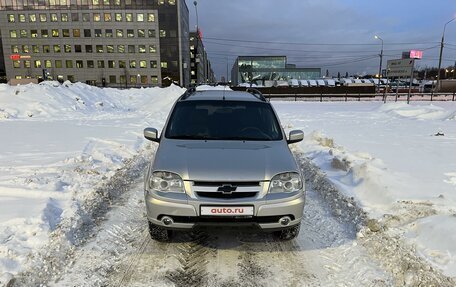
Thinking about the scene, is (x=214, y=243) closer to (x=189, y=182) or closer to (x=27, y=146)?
(x=189, y=182)

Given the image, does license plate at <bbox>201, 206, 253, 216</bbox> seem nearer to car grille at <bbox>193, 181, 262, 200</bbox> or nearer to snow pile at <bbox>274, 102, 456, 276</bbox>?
car grille at <bbox>193, 181, 262, 200</bbox>

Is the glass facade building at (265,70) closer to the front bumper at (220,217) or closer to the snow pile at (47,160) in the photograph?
the snow pile at (47,160)

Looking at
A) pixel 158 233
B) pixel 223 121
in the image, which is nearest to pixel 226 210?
pixel 158 233

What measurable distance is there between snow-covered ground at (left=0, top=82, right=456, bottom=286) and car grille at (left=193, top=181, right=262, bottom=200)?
1.77m

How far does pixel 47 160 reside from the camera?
25.9ft

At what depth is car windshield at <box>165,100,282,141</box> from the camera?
4.73 metres

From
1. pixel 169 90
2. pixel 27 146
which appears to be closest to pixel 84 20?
pixel 169 90

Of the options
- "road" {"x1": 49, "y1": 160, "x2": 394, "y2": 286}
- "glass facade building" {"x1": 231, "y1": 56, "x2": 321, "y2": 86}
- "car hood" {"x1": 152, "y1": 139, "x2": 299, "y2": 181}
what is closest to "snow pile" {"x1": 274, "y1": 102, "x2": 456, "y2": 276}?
"road" {"x1": 49, "y1": 160, "x2": 394, "y2": 286}

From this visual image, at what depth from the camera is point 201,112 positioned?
16.7ft

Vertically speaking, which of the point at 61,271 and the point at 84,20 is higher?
the point at 84,20

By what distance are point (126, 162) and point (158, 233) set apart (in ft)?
14.9

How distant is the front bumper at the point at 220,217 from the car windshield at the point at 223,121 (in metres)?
1.21

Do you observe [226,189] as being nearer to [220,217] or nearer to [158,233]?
[220,217]

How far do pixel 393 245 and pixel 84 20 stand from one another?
87.4 meters
